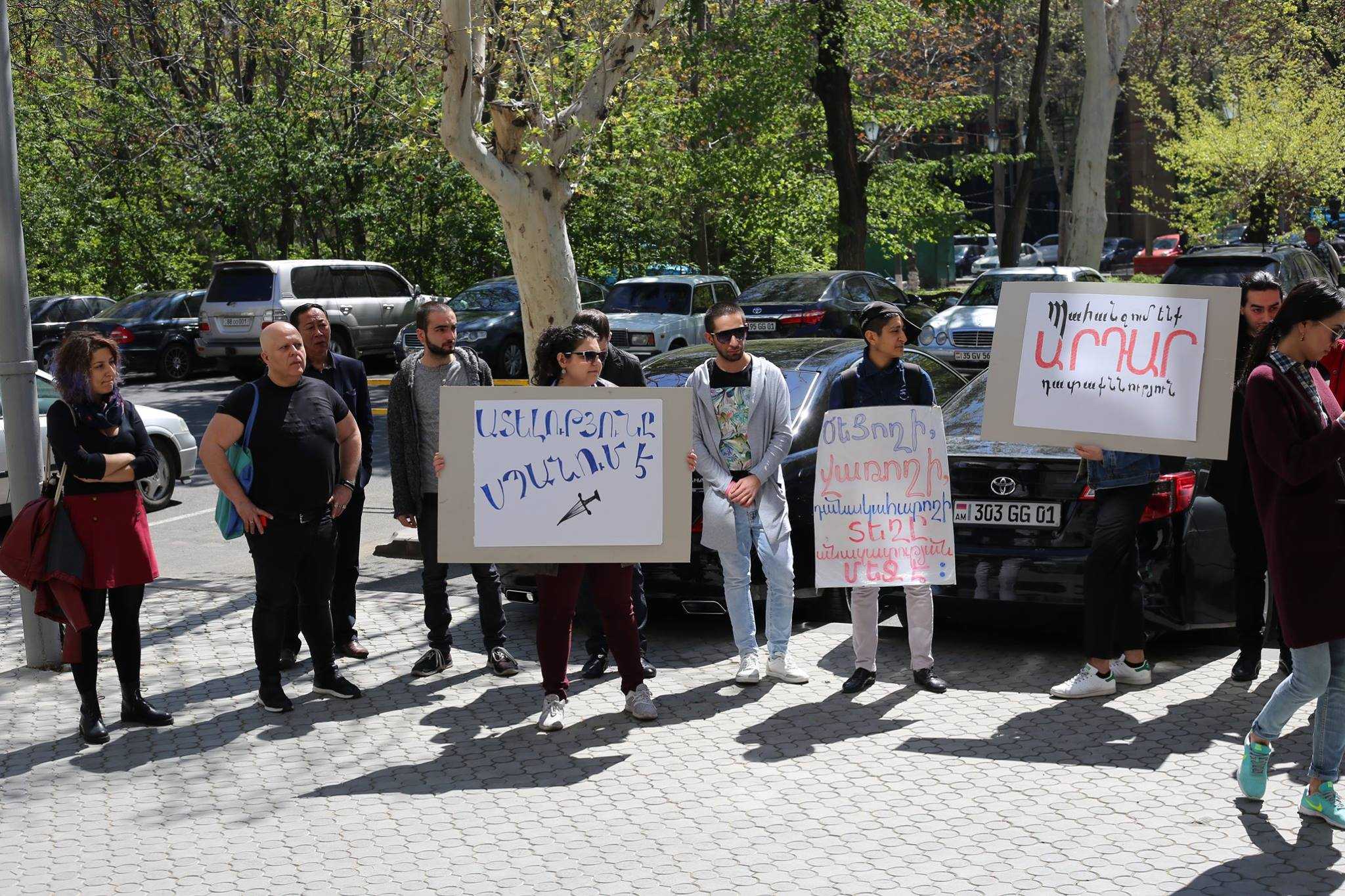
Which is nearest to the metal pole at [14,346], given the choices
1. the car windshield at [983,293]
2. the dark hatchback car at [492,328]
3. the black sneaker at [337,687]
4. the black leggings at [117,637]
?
the black leggings at [117,637]

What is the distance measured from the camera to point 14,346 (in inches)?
294

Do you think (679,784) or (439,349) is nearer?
(679,784)

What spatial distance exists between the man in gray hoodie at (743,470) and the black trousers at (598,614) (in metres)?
0.46

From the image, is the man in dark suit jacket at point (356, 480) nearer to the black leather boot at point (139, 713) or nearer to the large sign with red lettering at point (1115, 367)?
the black leather boot at point (139, 713)

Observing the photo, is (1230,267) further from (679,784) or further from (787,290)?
(679,784)

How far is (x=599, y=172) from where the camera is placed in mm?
26938

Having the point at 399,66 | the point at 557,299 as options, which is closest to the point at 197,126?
the point at 399,66

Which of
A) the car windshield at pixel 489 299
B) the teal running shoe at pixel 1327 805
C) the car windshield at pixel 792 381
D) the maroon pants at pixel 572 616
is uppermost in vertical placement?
the car windshield at pixel 792 381

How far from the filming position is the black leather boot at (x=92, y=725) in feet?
20.7

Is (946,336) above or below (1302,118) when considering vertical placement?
below

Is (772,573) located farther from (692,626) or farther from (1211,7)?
(1211,7)

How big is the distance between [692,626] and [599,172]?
1980cm

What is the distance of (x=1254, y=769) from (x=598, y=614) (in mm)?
3341

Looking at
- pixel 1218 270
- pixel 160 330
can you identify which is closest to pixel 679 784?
pixel 1218 270
